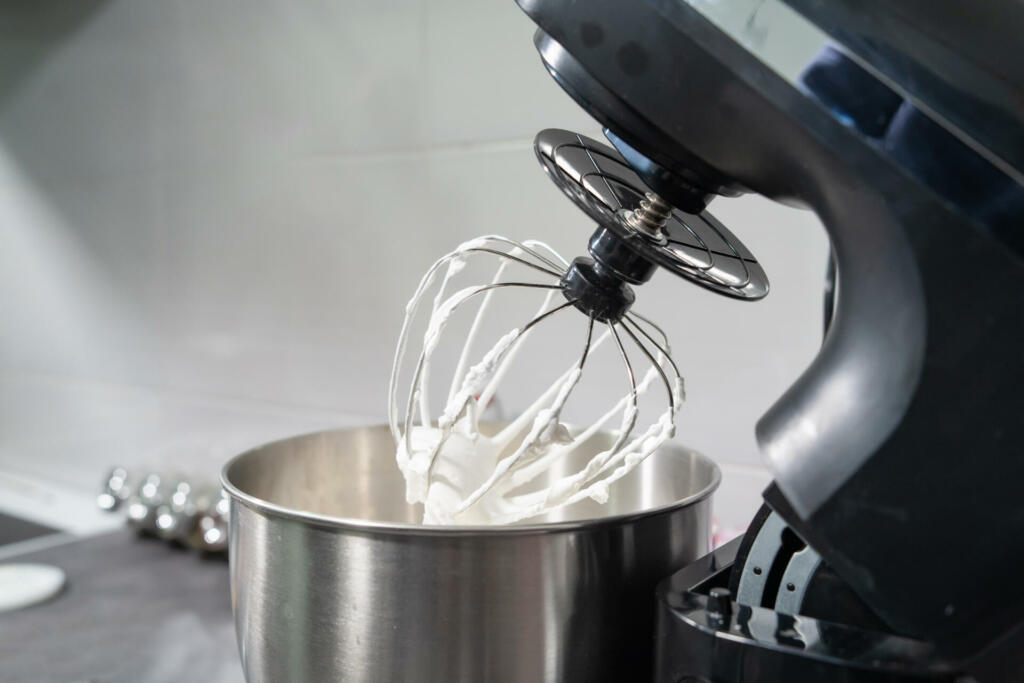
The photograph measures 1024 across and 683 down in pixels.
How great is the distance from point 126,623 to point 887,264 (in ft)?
1.96

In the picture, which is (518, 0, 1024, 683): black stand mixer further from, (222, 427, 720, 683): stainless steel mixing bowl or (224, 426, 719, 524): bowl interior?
(224, 426, 719, 524): bowl interior

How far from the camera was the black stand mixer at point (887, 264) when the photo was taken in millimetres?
197

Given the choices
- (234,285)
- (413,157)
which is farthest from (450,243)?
(234,285)

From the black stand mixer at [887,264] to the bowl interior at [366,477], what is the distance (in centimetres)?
16

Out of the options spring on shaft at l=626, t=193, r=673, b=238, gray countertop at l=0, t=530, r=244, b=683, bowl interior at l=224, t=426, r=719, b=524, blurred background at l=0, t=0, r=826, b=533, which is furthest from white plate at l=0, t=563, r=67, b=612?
spring on shaft at l=626, t=193, r=673, b=238

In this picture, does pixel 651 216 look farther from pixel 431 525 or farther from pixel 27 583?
pixel 27 583

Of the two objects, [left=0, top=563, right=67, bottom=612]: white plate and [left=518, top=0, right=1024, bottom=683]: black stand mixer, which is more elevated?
[left=518, top=0, right=1024, bottom=683]: black stand mixer

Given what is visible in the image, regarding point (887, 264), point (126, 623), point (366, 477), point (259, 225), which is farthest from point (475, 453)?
point (259, 225)

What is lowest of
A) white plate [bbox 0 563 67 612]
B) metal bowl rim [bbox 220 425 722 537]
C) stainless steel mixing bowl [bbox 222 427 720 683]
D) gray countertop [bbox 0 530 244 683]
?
gray countertop [bbox 0 530 244 683]

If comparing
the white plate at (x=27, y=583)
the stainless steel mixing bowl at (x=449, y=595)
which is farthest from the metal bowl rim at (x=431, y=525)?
the white plate at (x=27, y=583)

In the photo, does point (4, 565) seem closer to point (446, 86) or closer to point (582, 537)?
point (446, 86)

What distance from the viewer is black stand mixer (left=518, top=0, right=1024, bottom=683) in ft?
0.64

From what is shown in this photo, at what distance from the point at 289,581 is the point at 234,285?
2.06 ft

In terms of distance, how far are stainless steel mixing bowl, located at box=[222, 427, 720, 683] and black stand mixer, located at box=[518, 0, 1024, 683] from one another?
56 mm
